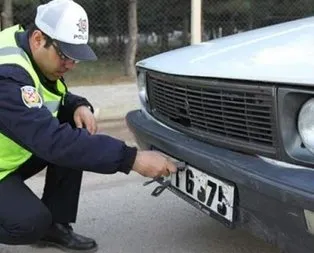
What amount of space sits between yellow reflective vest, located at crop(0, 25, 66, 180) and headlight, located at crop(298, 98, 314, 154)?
1160 mm

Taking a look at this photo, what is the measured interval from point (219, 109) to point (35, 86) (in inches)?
32.0

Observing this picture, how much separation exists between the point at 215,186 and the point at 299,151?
44 cm

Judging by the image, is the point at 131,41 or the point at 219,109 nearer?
the point at 219,109

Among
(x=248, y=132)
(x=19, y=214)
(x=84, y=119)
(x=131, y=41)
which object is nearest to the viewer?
(x=248, y=132)

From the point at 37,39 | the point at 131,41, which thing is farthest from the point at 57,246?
the point at 131,41

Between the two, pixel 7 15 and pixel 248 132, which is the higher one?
pixel 248 132

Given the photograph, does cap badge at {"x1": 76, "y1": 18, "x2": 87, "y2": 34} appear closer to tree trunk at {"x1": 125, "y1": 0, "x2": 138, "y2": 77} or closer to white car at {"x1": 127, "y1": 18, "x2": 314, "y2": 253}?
white car at {"x1": 127, "y1": 18, "x2": 314, "y2": 253}

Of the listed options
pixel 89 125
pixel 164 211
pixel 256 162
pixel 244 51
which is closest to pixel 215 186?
pixel 256 162

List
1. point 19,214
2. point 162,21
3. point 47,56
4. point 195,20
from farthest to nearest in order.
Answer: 1. point 162,21
2. point 195,20
3. point 19,214
4. point 47,56

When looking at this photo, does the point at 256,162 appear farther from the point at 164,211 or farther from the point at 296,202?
the point at 164,211

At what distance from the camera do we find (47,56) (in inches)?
109

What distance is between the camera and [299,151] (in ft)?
7.70

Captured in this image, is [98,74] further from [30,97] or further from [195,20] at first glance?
[30,97]

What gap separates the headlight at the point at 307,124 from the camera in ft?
7.68
